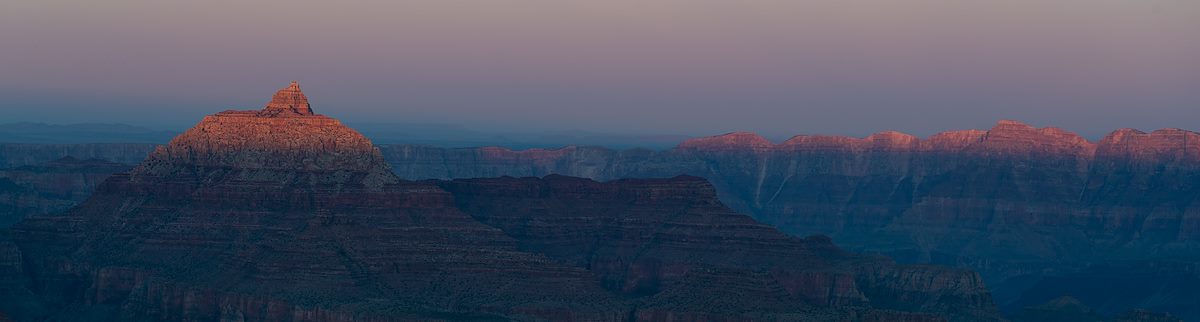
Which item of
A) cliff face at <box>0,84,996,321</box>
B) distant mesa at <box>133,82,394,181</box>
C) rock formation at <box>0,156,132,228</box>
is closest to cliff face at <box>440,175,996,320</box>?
→ cliff face at <box>0,84,996,321</box>

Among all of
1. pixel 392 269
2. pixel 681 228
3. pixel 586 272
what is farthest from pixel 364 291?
pixel 681 228

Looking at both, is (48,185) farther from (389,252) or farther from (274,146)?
(389,252)

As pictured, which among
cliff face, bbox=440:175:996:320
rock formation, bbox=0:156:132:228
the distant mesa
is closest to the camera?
the distant mesa

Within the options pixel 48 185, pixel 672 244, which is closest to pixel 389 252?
pixel 672 244

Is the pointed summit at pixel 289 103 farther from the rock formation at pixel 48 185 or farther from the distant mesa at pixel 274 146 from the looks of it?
the rock formation at pixel 48 185

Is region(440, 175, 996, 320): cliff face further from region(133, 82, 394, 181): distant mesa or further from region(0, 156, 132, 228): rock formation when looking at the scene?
region(0, 156, 132, 228): rock formation

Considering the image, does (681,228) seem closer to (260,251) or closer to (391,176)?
(391,176)

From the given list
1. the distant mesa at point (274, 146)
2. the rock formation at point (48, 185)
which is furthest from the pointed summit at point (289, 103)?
the rock formation at point (48, 185)
